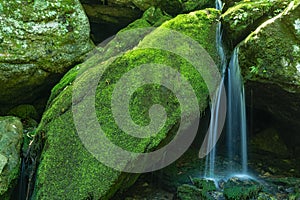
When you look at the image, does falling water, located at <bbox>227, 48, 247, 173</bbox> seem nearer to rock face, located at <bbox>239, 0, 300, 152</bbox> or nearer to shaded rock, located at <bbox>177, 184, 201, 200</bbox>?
rock face, located at <bbox>239, 0, 300, 152</bbox>

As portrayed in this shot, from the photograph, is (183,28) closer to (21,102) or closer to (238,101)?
(238,101)

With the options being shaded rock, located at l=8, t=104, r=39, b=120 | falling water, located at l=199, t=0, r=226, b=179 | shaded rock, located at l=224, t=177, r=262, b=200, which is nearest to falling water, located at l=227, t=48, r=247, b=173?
falling water, located at l=199, t=0, r=226, b=179

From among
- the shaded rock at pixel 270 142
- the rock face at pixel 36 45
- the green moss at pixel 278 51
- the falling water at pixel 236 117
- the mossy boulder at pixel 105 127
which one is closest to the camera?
the mossy boulder at pixel 105 127

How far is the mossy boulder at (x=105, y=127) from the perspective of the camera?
4543 mm

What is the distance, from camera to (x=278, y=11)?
619 cm

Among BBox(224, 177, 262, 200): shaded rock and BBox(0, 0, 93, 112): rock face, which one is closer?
BBox(224, 177, 262, 200): shaded rock

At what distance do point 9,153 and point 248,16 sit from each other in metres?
5.03

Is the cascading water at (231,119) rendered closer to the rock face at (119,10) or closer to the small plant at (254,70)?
the small plant at (254,70)

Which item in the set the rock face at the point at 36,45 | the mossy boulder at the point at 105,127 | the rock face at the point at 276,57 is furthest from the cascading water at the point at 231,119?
the rock face at the point at 36,45

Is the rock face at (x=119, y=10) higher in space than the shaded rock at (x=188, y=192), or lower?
higher

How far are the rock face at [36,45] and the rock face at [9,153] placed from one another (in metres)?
1.94

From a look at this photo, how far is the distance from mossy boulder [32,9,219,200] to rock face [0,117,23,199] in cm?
36

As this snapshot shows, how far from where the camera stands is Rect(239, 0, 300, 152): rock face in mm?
5297

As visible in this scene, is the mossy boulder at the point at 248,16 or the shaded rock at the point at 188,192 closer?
the shaded rock at the point at 188,192
